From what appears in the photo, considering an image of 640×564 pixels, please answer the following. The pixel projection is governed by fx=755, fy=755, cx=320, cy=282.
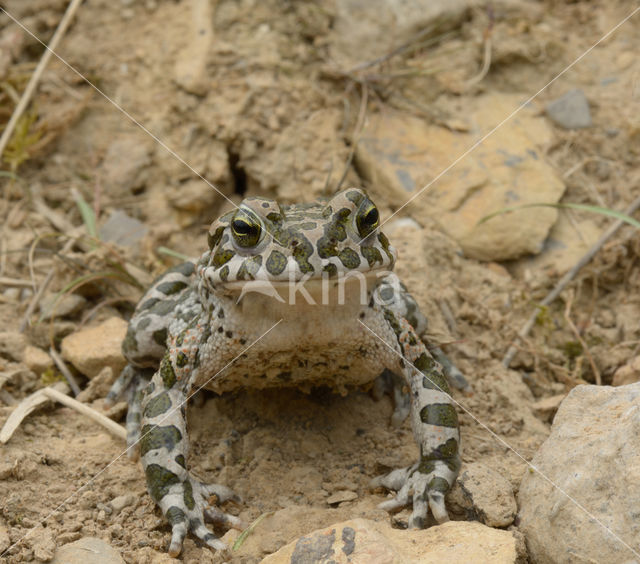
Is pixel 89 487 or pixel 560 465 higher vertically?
pixel 560 465

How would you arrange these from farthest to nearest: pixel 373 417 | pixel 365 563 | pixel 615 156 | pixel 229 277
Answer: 1. pixel 615 156
2. pixel 373 417
3. pixel 229 277
4. pixel 365 563

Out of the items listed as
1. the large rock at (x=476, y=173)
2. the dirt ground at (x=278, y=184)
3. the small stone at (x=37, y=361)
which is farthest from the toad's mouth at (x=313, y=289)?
the large rock at (x=476, y=173)

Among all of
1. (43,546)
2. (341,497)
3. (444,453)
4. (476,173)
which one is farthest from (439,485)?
(476,173)

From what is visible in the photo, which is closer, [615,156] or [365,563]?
[365,563]

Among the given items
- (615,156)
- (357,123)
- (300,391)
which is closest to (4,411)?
(300,391)

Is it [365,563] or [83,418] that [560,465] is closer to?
[365,563]

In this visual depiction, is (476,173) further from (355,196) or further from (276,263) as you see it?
(276,263)

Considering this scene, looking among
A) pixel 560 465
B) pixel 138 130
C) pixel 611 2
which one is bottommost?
pixel 560 465
